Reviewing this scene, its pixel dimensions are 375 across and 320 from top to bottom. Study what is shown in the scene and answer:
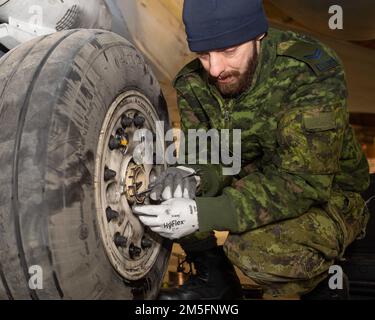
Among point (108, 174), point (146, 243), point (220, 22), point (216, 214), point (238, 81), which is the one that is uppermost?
point (220, 22)

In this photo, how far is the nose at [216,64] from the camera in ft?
3.58

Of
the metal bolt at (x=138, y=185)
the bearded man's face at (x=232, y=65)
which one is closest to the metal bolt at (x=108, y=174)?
the metal bolt at (x=138, y=185)

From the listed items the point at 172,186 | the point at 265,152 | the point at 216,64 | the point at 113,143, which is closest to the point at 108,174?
the point at 113,143

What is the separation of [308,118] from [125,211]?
0.47 m

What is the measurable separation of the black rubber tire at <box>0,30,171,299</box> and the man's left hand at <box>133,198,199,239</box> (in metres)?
0.13

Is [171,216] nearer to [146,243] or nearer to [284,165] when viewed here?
[146,243]

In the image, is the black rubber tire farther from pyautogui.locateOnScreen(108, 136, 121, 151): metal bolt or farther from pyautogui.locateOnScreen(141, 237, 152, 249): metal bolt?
pyautogui.locateOnScreen(141, 237, 152, 249): metal bolt

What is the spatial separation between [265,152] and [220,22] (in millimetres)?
434

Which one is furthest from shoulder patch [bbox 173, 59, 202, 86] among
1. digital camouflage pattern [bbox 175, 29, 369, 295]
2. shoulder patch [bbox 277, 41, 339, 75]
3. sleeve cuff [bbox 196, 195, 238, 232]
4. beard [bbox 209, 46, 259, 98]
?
sleeve cuff [bbox 196, 195, 238, 232]

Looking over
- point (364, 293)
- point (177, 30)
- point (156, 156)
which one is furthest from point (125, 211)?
point (177, 30)

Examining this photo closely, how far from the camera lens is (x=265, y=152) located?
4.34 ft

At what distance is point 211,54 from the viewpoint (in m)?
1.09

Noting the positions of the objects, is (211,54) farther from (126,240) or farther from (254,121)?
(126,240)

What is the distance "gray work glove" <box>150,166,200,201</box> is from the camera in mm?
1078
